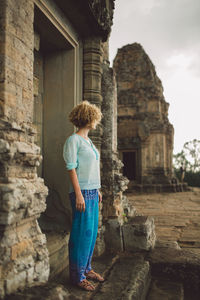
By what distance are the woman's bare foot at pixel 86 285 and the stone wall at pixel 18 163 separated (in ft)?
1.36

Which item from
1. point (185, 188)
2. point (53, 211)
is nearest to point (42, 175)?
point (53, 211)

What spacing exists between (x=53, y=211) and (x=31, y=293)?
5.58ft

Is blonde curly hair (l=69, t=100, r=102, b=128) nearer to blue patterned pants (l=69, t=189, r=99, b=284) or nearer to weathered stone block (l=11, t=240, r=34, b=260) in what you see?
blue patterned pants (l=69, t=189, r=99, b=284)

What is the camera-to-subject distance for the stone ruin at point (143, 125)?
14.3 m

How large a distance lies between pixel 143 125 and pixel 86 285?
43.2ft

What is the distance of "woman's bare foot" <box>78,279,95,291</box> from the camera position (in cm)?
214

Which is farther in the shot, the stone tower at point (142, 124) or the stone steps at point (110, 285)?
the stone tower at point (142, 124)

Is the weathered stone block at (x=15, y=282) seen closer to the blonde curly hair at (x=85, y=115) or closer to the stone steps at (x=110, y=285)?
the stone steps at (x=110, y=285)

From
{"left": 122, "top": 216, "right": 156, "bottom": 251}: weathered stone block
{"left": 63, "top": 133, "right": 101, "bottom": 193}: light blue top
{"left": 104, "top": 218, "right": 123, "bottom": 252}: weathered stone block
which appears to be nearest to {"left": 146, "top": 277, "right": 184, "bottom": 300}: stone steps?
{"left": 122, "top": 216, "right": 156, "bottom": 251}: weathered stone block

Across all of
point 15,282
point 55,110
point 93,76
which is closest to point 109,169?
point 55,110

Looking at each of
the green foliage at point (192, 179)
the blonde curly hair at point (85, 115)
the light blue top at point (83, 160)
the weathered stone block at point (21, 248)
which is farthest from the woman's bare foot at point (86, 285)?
the green foliage at point (192, 179)

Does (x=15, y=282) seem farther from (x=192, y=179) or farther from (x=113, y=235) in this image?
(x=192, y=179)

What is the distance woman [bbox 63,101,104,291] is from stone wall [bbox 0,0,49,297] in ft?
0.99

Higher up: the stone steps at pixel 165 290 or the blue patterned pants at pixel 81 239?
the blue patterned pants at pixel 81 239
